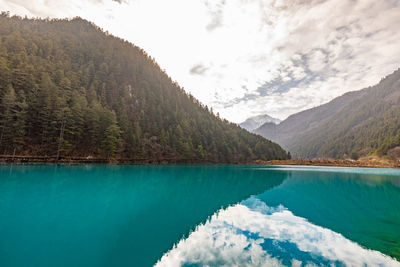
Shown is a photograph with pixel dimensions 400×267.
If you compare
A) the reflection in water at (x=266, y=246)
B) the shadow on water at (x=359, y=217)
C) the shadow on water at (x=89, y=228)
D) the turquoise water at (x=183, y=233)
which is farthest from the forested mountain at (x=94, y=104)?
the shadow on water at (x=359, y=217)

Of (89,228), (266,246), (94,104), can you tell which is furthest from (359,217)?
(94,104)

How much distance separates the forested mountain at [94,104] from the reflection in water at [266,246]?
66501mm

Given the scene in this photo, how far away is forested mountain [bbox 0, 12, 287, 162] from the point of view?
61.8 meters

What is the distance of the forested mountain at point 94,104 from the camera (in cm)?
6175

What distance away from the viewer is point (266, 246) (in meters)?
10.4

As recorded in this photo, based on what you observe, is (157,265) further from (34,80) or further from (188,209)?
(34,80)

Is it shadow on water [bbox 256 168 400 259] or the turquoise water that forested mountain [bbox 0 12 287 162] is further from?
shadow on water [bbox 256 168 400 259]

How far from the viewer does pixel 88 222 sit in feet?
40.5

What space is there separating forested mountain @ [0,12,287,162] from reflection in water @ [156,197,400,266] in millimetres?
66501

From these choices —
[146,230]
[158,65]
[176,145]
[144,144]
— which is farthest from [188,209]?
[158,65]

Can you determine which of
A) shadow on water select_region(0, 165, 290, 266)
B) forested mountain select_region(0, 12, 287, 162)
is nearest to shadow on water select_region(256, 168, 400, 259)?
shadow on water select_region(0, 165, 290, 266)

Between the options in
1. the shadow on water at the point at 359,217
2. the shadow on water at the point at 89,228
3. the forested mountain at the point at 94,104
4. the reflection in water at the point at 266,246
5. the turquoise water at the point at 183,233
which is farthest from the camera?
the forested mountain at the point at 94,104

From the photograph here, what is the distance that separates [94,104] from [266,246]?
283ft

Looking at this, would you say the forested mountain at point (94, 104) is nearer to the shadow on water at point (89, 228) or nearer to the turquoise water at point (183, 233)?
the shadow on water at point (89, 228)
